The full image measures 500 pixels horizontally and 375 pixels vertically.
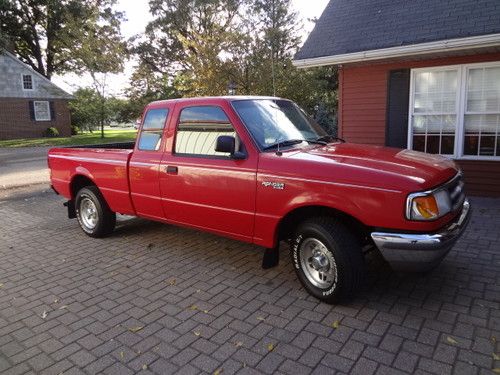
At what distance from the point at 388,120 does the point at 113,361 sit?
7.91 m

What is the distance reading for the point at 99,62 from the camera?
90.3 feet

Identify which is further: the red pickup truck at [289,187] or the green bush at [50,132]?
the green bush at [50,132]

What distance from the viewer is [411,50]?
786 centimetres

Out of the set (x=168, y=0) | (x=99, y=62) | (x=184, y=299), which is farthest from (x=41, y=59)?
(x=184, y=299)

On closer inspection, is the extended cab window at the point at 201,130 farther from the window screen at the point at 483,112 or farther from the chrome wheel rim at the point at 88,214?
the window screen at the point at 483,112

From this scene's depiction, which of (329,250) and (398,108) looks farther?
(398,108)

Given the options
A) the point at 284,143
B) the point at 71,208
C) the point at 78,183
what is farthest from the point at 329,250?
the point at 71,208

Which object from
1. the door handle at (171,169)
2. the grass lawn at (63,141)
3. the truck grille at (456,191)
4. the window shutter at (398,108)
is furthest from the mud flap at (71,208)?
the grass lawn at (63,141)

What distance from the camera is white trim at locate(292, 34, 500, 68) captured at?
713 centimetres

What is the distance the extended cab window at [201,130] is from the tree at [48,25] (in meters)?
32.6

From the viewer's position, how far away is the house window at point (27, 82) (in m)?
33.9

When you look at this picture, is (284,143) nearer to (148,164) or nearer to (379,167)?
(379,167)

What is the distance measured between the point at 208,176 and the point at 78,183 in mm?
3029

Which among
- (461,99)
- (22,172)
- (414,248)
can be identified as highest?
(461,99)
